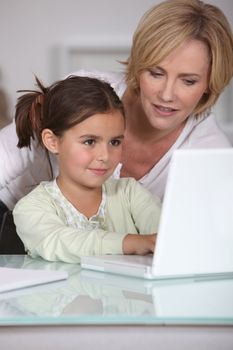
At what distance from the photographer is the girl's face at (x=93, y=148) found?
1.61m

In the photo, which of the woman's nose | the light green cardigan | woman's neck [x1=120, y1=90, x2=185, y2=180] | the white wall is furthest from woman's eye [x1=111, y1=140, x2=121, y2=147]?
the white wall

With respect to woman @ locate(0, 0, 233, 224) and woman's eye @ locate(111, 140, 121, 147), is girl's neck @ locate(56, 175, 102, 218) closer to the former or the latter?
woman's eye @ locate(111, 140, 121, 147)

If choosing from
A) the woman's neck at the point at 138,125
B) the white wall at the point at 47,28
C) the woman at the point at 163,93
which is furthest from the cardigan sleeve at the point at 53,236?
the white wall at the point at 47,28

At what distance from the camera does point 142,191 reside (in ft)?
5.71

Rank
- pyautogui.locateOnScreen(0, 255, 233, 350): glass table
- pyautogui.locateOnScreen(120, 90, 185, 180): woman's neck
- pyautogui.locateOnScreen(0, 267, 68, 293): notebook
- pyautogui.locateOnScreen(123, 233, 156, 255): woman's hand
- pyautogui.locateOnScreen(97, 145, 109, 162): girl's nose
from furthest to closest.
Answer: pyautogui.locateOnScreen(120, 90, 185, 180): woman's neck
pyautogui.locateOnScreen(97, 145, 109, 162): girl's nose
pyautogui.locateOnScreen(123, 233, 156, 255): woman's hand
pyautogui.locateOnScreen(0, 267, 68, 293): notebook
pyautogui.locateOnScreen(0, 255, 233, 350): glass table

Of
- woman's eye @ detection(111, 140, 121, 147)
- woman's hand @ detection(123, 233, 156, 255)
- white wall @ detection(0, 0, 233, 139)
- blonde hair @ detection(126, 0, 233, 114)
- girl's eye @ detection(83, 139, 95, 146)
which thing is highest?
blonde hair @ detection(126, 0, 233, 114)

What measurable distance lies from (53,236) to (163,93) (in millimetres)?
520

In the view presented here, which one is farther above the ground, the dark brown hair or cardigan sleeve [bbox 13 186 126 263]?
the dark brown hair

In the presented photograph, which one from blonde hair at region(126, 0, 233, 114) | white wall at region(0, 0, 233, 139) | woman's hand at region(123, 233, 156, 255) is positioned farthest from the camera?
white wall at region(0, 0, 233, 139)

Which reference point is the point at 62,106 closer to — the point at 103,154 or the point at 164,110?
the point at 103,154

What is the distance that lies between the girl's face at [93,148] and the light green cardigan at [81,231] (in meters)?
0.07

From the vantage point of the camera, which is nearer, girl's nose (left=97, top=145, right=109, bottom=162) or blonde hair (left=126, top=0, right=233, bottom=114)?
girl's nose (left=97, top=145, right=109, bottom=162)

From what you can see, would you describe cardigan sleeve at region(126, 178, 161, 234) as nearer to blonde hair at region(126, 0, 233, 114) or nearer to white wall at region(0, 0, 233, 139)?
blonde hair at region(126, 0, 233, 114)

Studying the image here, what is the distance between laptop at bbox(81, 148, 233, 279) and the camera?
1207mm
